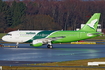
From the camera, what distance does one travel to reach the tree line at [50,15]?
493 ft

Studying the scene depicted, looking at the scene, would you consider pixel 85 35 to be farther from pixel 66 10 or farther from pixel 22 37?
pixel 66 10

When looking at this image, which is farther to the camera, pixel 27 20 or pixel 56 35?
pixel 27 20

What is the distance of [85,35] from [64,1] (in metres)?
125

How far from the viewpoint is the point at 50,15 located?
177375mm

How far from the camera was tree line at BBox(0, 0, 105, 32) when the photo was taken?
15038 centimetres

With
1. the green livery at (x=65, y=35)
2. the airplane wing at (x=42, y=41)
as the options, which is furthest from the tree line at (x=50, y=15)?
the airplane wing at (x=42, y=41)

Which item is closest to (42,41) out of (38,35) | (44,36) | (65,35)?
(44,36)

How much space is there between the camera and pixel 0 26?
15150 centimetres

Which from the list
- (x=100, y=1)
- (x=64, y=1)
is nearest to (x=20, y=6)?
(x=64, y=1)

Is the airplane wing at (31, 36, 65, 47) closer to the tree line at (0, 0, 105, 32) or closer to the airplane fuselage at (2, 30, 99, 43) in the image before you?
the airplane fuselage at (2, 30, 99, 43)

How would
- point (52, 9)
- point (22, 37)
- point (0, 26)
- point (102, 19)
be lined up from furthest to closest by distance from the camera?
point (52, 9) < point (102, 19) < point (0, 26) < point (22, 37)

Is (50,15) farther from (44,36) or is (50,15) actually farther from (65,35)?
(44,36)

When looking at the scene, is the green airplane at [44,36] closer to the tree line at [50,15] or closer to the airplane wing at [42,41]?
the airplane wing at [42,41]

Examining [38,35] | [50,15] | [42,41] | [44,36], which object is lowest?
[42,41]
